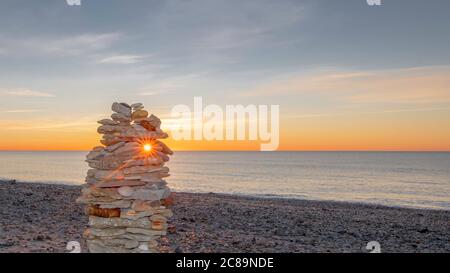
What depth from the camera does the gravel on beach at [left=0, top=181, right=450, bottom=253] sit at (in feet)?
50.9

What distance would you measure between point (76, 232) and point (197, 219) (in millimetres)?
7356

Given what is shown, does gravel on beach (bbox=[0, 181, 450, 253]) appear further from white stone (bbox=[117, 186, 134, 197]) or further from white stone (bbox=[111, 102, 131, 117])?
white stone (bbox=[111, 102, 131, 117])

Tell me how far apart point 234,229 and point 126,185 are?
10.1m

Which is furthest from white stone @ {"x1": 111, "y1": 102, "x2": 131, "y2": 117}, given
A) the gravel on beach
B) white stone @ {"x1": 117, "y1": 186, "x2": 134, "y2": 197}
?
the gravel on beach

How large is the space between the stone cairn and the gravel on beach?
91.9 inches

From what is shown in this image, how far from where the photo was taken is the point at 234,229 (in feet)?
68.4

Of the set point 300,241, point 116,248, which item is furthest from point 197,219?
point 116,248

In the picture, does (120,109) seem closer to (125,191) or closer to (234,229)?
(125,191)

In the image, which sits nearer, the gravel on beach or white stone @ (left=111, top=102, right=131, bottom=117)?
white stone @ (left=111, top=102, right=131, bottom=117)

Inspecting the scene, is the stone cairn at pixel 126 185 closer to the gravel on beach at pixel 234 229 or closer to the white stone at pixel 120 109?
the white stone at pixel 120 109

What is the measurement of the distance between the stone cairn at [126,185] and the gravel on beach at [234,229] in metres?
2.33

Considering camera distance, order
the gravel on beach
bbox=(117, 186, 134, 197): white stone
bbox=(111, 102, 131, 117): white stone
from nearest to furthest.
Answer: bbox=(117, 186, 134, 197): white stone
bbox=(111, 102, 131, 117): white stone
the gravel on beach

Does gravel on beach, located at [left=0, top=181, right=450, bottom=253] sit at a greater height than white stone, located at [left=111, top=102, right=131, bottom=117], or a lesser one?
lesser

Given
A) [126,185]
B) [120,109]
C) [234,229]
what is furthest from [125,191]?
[234,229]
